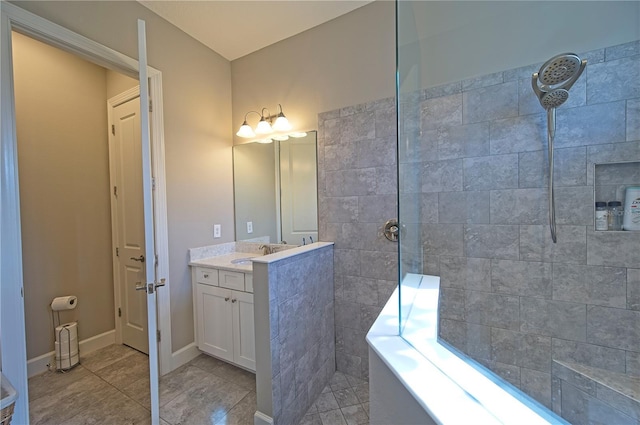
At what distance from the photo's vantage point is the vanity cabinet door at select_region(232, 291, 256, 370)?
6.09 feet

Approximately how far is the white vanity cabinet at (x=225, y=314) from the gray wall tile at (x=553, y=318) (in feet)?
5.81

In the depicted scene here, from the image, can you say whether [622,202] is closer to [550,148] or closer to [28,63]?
[550,148]

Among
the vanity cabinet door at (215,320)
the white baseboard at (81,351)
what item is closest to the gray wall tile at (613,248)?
the vanity cabinet door at (215,320)

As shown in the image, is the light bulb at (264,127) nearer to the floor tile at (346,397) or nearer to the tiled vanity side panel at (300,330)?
the tiled vanity side panel at (300,330)

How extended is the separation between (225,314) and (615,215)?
2.54m

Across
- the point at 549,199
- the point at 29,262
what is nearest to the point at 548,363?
the point at 549,199

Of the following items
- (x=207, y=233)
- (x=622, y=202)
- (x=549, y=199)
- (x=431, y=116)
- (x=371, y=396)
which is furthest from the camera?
(x=207, y=233)

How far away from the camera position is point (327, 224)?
6.72ft

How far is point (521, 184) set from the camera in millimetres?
1431

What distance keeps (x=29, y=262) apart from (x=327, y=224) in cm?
239

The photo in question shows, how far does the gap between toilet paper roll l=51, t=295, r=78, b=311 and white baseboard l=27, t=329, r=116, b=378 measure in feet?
1.23

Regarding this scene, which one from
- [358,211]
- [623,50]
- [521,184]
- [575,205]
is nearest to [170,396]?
[358,211]

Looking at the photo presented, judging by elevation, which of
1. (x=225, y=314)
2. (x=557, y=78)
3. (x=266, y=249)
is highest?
(x=557, y=78)

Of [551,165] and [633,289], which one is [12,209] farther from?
[633,289]
